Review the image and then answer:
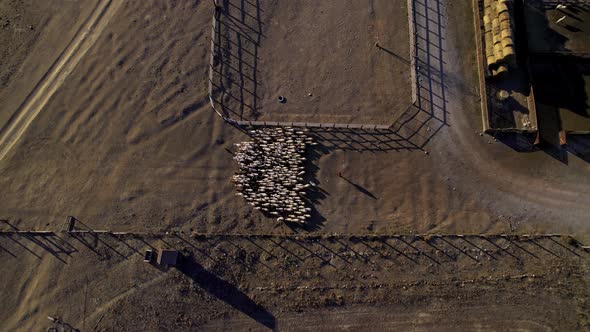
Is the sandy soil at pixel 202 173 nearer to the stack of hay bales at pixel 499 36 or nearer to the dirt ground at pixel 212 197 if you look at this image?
the dirt ground at pixel 212 197

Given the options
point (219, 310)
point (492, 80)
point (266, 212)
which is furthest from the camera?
point (492, 80)

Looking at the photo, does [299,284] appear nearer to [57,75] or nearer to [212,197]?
[212,197]

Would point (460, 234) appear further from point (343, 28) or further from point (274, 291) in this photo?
point (343, 28)

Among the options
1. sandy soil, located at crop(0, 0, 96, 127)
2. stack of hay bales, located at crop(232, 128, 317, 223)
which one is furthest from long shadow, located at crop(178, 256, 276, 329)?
sandy soil, located at crop(0, 0, 96, 127)

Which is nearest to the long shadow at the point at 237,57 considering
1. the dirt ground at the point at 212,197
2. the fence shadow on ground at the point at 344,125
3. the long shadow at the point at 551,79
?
the fence shadow on ground at the point at 344,125

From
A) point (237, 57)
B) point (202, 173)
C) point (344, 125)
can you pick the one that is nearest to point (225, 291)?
point (202, 173)

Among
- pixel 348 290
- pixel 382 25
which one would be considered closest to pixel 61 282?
pixel 348 290
